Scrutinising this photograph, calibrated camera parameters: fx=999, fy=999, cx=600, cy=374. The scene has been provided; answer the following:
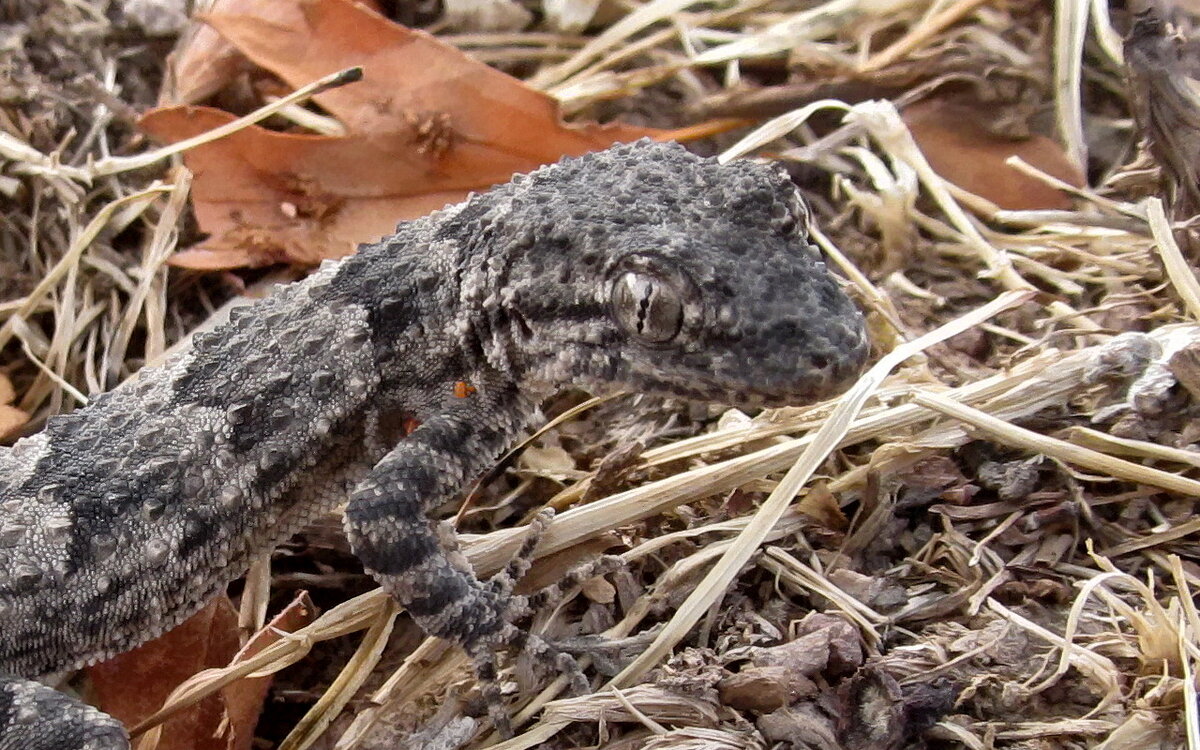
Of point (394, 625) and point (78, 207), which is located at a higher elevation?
point (78, 207)

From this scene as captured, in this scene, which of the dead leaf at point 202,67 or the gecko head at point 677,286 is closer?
the gecko head at point 677,286

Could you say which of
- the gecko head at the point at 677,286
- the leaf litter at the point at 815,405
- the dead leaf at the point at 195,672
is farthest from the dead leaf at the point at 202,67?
the dead leaf at the point at 195,672

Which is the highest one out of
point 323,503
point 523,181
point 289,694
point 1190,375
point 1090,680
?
point 523,181

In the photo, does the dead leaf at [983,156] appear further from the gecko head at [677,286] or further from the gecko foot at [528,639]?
the gecko foot at [528,639]

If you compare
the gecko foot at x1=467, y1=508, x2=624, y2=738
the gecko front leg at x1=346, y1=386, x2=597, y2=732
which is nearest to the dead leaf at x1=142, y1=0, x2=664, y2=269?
the gecko front leg at x1=346, y1=386, x2=597, y2=732

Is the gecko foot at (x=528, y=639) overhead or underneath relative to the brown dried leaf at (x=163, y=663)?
overhead

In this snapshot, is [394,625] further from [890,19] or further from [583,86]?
[890,19]

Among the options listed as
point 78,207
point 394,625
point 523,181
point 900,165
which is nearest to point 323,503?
point 394,625

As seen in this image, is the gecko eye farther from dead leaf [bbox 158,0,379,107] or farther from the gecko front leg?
dead leaf [bbox 158,0,379,107]
